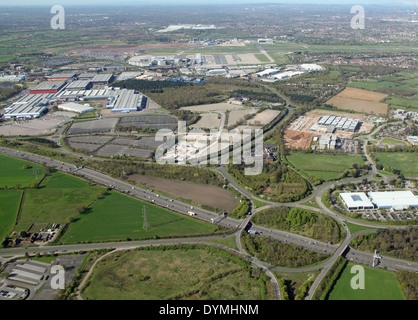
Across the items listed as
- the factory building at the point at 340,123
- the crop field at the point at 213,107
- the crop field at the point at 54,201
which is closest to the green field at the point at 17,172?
the crop field at the point at 54,201

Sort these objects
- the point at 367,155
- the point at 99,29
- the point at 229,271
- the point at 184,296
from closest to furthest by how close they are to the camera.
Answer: the point at 184,296, the point at 229,271, the point at 367,155, the point at 99,29

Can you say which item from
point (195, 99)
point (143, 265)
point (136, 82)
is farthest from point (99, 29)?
point (143, 265)

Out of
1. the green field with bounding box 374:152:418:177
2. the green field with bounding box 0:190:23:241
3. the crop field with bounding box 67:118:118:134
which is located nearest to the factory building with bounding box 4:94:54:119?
the crop field with bounding box 67:118:118:134

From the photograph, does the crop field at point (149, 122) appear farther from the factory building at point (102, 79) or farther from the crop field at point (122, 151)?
the factory building at point (102, 79)

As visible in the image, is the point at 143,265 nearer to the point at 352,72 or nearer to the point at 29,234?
the point at 29,234

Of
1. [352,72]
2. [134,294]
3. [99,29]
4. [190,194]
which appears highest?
[99,29]

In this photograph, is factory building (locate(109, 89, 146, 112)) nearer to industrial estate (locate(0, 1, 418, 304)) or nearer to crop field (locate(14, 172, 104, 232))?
industrial estate (locate(0, 1, 418, 304))

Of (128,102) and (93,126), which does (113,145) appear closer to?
(93,126)
